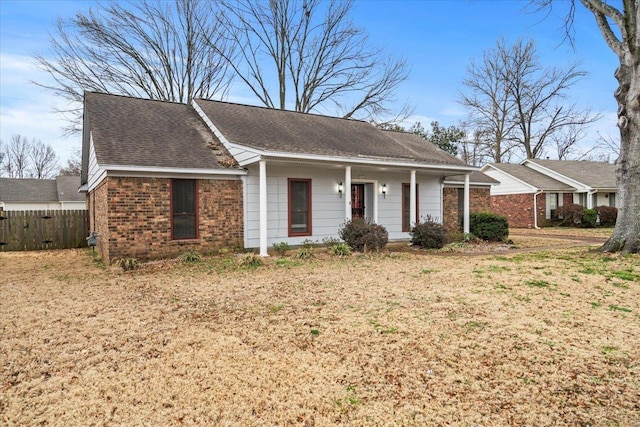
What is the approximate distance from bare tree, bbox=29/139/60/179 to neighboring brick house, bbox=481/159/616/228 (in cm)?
4876

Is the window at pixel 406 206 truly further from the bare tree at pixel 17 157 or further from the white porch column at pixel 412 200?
the bare tree at pixel 17 157

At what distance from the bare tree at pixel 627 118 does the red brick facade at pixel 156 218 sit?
1006 centimetres

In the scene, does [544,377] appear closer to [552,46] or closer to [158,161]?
[158,161]

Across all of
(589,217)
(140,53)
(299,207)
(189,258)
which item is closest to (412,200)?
(299,207)

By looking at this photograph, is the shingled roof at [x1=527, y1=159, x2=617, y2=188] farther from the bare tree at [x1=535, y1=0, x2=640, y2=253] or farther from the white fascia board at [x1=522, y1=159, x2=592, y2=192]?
the bare tree at [x1=535, y1=0, x2=640, y2=253]

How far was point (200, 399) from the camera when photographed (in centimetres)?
276

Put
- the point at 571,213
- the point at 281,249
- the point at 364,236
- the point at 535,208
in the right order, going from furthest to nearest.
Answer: the point at 535,208 → the point at 571,213 → the point at 364,236 → the point at 281,249

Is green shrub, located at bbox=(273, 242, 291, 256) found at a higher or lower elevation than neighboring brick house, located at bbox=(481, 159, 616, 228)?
lower

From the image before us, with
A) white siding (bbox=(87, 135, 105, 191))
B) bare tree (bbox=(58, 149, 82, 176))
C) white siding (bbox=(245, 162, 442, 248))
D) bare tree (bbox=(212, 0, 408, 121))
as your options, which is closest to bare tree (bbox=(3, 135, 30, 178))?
bare tree (bbox=(58, 149, 82, 176))

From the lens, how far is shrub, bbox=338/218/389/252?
1044 centimetres

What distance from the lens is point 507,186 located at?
935 inches

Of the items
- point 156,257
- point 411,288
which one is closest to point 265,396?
point 411,288

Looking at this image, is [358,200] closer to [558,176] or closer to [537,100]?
[558,176]

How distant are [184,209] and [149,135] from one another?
2.66 metres
